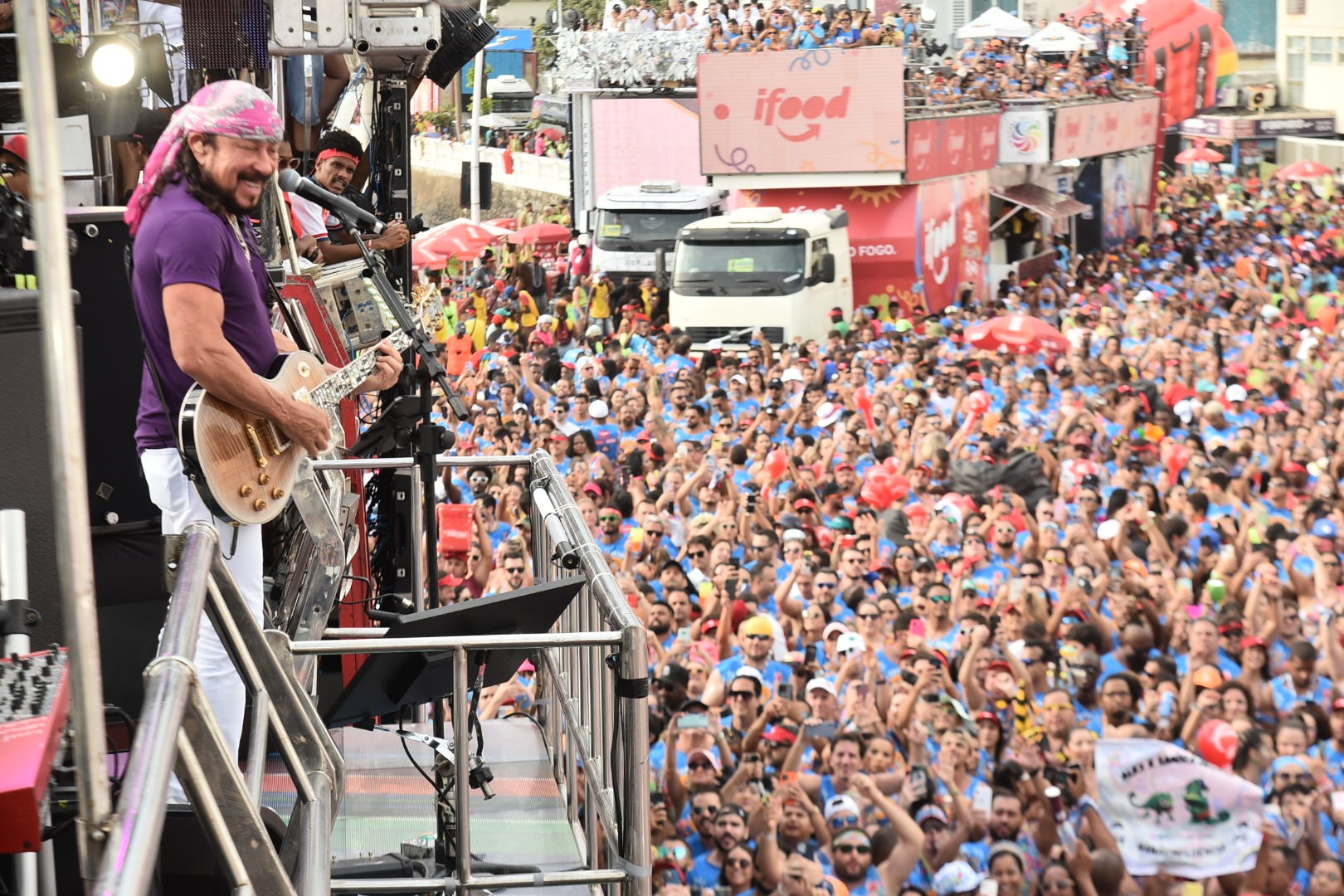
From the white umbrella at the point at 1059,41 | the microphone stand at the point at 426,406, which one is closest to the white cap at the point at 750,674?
the microphone stand at the point at 426,406

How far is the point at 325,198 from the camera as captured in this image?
194 inches

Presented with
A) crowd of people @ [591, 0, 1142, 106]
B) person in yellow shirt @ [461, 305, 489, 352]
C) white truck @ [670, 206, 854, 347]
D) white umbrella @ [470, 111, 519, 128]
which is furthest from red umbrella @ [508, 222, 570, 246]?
white umbrella @ [470, 111, 519, 128]

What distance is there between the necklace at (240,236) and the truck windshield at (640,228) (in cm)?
1847

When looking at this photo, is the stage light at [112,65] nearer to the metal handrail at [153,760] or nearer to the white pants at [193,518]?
the white pants at [193,518]

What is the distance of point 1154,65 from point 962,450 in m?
27.2

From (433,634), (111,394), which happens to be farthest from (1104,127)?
(433,634)

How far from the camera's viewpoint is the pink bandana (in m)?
3.60

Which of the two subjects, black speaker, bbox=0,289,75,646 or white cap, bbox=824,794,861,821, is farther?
white cap, bbox=824,794,861,821

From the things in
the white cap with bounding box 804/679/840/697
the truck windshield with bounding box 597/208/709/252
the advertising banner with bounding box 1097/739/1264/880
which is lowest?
the advertising banner with bounding box 1097/739/1264/880

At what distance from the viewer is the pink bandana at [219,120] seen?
3.60 meters

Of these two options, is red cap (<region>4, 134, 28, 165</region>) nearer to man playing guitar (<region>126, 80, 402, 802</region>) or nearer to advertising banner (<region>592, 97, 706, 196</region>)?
man playing guitar (<region>126, 80, 402, 802</region>)

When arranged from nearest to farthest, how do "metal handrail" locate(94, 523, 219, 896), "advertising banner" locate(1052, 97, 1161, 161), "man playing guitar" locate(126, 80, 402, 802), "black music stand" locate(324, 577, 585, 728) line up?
"metal handrail" locate(94, 523, 219, 896)
"black music stand" locate(324, 577, 585, 728)
"man playing guitar" locate(126, 80, 402, 802)
"advertising banner" locate(1052, 97, 1161, 161)

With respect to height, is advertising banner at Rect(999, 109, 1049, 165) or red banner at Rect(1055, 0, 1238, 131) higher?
red banner at Rect(1055, 0, 1238, 131)

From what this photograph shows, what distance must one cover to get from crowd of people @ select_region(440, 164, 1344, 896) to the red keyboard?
155 inches
